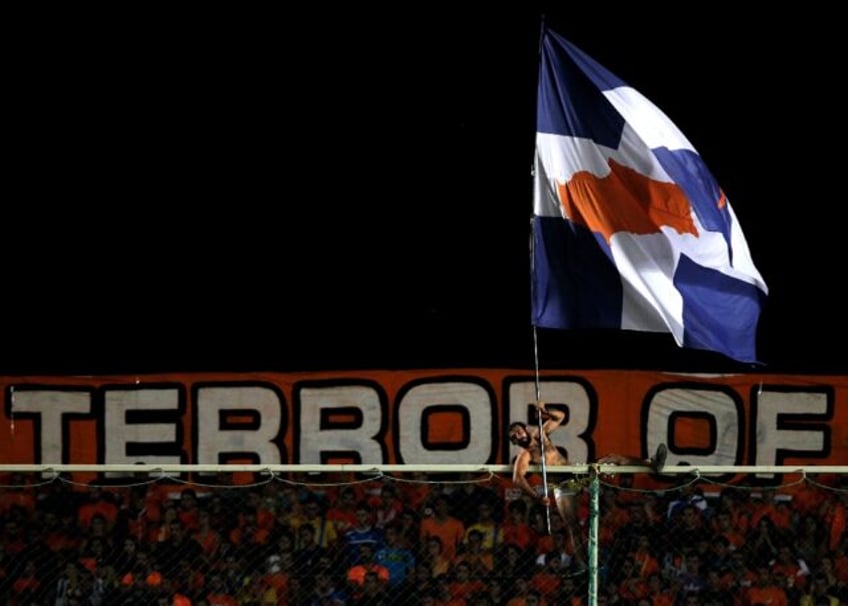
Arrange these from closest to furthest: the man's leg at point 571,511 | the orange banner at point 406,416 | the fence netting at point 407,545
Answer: the man's leg at point 571,511 → the fence netting at point 407,545 → the orange banner at point 406,416

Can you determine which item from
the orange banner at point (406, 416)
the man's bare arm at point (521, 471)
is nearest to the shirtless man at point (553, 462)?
the man's bare arm at point (521, 471)

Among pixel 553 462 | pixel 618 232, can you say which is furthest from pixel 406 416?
pixel 618 232

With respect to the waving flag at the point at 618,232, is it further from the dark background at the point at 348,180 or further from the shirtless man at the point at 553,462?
the dark background at the point at 348,180

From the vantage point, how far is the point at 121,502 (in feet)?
46.0

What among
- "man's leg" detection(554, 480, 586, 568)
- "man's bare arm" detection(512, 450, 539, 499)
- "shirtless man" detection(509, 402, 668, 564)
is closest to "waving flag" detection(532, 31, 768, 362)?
"shirtless man" detection(509, 402, 668, 564)

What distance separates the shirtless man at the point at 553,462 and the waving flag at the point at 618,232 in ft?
2.34

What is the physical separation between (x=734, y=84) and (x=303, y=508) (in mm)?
5345

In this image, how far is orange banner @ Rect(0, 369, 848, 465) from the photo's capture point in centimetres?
1478

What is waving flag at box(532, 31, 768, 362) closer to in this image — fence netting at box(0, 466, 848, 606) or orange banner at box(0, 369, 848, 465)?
fence netting at box(0, 466, 848, 606)

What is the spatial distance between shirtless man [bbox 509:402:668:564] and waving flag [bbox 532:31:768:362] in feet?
2.34

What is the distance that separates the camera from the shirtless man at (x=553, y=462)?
9867 millimetres

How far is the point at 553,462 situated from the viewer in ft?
38.0

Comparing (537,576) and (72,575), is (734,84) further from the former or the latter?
(72,575)

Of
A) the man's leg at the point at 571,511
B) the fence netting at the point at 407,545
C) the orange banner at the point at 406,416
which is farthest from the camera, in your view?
the orange banner at the point at 406,416
